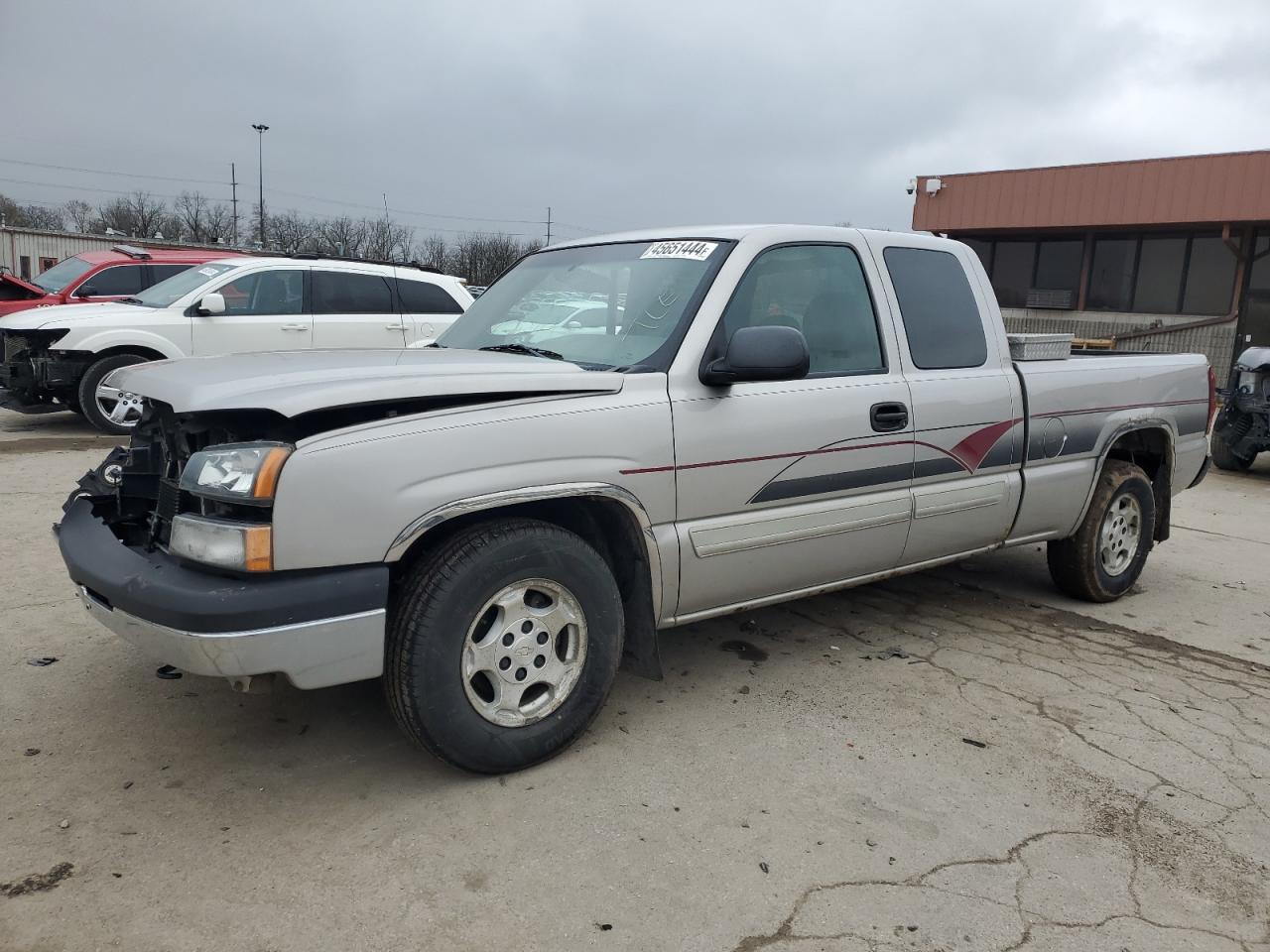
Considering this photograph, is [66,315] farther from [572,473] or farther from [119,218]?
[119,218]

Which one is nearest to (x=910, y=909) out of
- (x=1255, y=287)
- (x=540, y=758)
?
(x=540, y=758)

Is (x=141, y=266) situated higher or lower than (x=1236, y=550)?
higher

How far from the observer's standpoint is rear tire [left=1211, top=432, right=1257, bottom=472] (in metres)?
10.1

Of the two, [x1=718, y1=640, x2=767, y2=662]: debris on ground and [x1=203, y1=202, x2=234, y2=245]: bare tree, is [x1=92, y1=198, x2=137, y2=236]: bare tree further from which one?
[x1=718, y1=640, x2=767, y2=662]: debris on ground

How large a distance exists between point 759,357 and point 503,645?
129cm

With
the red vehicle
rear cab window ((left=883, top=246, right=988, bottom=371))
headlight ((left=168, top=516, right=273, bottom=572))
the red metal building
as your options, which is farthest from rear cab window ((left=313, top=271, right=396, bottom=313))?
the red metal building

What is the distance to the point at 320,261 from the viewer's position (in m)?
10.0

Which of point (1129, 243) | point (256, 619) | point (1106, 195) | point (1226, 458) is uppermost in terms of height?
point (1106, 195)

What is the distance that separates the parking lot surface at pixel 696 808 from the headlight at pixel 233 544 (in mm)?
823

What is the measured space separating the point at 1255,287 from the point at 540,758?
21533 mm

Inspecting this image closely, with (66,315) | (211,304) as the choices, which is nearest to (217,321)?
(211,304)

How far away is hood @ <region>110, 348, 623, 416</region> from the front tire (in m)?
0.47

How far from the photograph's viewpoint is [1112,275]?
21.8m

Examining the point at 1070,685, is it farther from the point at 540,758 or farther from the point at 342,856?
the point at 342,856
